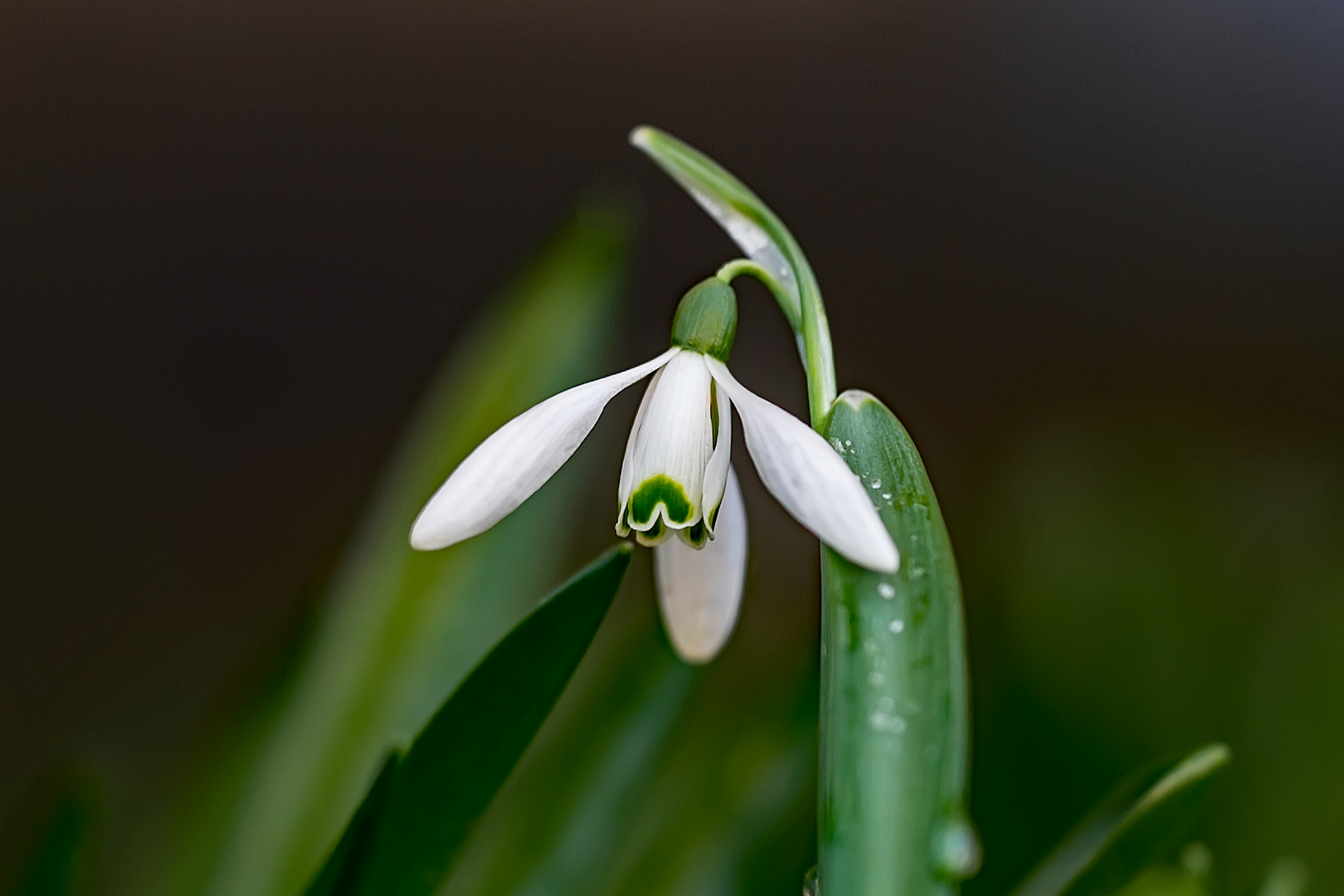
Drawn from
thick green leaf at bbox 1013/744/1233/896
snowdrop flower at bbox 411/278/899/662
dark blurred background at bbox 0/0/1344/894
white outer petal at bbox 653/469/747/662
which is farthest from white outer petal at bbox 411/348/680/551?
dark blurred background at bbox 0/0/1344/894

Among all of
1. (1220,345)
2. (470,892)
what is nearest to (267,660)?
(470,892)

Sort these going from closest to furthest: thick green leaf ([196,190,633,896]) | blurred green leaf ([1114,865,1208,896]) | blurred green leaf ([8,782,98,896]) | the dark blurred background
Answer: blurred green leaf ([1114,865,1208,896]), blurred green leaf ([8,782,98,896]), thick green leaf ([196,190,633,896]), the dark blurred background

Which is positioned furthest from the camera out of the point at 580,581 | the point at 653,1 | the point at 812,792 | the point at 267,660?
the point at 653,1

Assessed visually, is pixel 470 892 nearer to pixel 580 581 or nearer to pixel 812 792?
pixel 812 792

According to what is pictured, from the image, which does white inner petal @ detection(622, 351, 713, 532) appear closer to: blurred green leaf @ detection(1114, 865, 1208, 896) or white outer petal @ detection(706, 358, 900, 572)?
white outer petal @ detection(706, 358, 900, 572)

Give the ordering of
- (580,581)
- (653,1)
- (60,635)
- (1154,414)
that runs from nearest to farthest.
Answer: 1. (580,581)
2. (1154,414)
3. (60,635)
4. (653,1)

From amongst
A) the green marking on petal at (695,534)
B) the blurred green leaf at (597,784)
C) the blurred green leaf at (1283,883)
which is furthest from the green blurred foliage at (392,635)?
the blurred green leaf at (1283,883)

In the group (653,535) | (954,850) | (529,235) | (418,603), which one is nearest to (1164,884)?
(954,850)
